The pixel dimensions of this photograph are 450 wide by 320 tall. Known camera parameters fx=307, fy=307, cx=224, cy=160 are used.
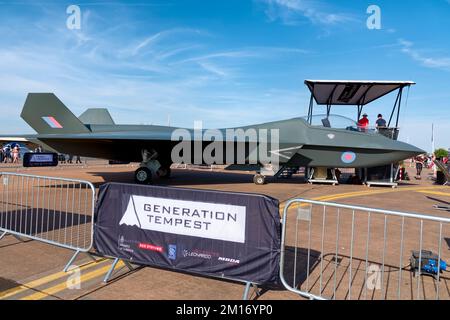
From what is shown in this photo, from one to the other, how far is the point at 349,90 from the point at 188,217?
46.9 ft

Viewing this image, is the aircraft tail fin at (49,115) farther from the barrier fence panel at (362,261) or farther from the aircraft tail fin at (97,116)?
the barrier fence panel at (362,261)

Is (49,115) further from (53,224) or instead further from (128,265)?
(128,265)

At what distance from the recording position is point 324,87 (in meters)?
15.2

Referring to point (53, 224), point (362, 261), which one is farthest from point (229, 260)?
point (53, 224)

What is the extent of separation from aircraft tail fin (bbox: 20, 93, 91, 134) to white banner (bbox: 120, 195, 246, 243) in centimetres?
1058

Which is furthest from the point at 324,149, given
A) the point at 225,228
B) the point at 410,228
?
the point at 225,228

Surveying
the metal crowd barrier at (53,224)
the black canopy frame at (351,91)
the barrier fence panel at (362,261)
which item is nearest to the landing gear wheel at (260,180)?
the black canopy frame at (351,91)

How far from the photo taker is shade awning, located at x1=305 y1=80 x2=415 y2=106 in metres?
13.9

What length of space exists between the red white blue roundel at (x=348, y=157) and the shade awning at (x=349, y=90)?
3.56 meters

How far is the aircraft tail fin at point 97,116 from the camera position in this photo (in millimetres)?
16672

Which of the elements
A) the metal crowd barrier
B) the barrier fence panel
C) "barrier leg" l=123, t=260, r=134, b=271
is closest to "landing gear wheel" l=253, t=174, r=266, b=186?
the barrier fence panel

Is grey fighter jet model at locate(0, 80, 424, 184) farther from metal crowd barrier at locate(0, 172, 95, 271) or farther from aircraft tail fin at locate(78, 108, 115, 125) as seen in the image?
metal crowd barrier at locate(0, 172, 95, 271)

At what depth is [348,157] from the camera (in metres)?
12.5
